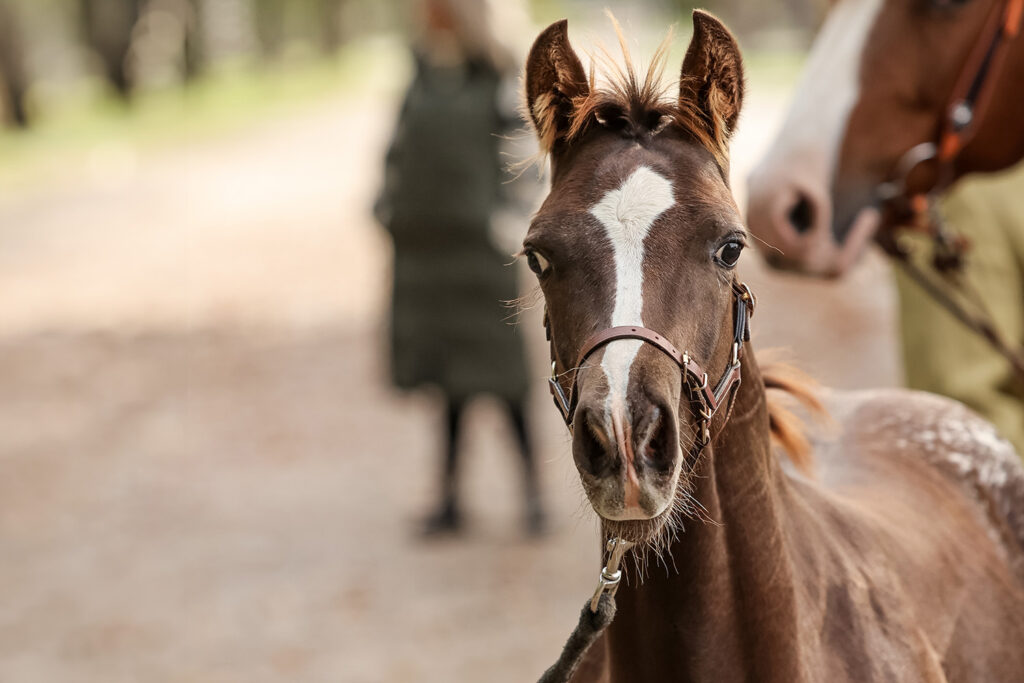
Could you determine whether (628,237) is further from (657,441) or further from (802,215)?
(802,215)

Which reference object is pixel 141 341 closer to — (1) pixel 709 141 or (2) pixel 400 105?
(2) pixel 400 105

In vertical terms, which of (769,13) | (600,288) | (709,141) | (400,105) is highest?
(709,141)

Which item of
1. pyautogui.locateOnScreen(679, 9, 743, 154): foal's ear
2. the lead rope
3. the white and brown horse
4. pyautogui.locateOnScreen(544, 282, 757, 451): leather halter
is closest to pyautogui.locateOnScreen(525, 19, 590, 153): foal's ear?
pyautogui.locateOnScreen(679, 9, 743, 154): foal's ear

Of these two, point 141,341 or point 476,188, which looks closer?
point 476,188

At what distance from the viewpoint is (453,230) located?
20.2ft

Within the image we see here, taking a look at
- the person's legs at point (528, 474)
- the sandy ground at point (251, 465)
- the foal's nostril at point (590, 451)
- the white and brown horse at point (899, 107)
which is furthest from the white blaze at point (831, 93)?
the person's legs at point (528, 474)

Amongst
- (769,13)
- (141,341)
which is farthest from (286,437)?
(769,13)

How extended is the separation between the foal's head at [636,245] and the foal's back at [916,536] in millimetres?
552

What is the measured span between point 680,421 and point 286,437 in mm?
7116

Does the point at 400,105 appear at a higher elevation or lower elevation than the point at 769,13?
higher

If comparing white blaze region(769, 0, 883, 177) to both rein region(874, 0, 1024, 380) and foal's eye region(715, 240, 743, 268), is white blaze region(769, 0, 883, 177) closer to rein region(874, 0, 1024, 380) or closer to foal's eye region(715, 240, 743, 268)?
rein region(874, 0, 1024, 380)

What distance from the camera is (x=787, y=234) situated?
333cm

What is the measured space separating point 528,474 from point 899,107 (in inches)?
138

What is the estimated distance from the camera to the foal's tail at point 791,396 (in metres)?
2.61
